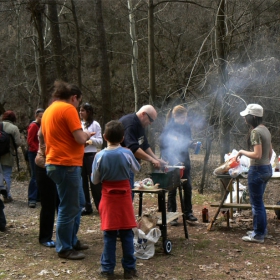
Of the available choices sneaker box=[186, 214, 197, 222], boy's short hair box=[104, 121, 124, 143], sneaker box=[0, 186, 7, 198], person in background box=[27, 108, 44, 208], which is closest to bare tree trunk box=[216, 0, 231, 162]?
sneaker box=[186, 214, 197, 222]

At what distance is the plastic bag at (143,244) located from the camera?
4805 mm

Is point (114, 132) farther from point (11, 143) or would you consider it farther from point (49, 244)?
point (11, 143)

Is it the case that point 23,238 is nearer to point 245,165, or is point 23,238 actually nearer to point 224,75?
point 245,165

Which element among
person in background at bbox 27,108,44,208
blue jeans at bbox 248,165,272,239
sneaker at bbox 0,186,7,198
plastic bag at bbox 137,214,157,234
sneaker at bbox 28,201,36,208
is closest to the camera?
plastic bag at bbox 137,214,157,234

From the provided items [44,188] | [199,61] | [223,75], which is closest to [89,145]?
[44,188]

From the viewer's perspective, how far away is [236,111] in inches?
352

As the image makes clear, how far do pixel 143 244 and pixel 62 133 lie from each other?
1595 mm

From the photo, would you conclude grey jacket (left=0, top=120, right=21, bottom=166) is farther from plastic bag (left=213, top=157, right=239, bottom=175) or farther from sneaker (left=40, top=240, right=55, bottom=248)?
plastic bag (left=213, top=157, right=239, bottom=175)

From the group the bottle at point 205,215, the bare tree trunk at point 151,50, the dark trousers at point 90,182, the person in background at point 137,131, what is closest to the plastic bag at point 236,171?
the bottle at point 205,215

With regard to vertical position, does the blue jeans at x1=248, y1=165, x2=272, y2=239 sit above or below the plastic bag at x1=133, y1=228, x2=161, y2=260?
above

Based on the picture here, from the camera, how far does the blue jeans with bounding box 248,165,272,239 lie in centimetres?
532

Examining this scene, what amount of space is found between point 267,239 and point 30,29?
17519 mm

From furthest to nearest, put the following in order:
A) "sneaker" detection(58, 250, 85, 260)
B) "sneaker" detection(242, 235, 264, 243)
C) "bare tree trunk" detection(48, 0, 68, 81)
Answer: "bare tree trunk" detection(48, 0, 68, 81)
"sneaker" detection(242, 235, 264, 243)
"sneaker" detection(58, 250, 85, 260)

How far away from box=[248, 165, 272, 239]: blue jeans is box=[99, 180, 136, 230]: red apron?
196 cm
